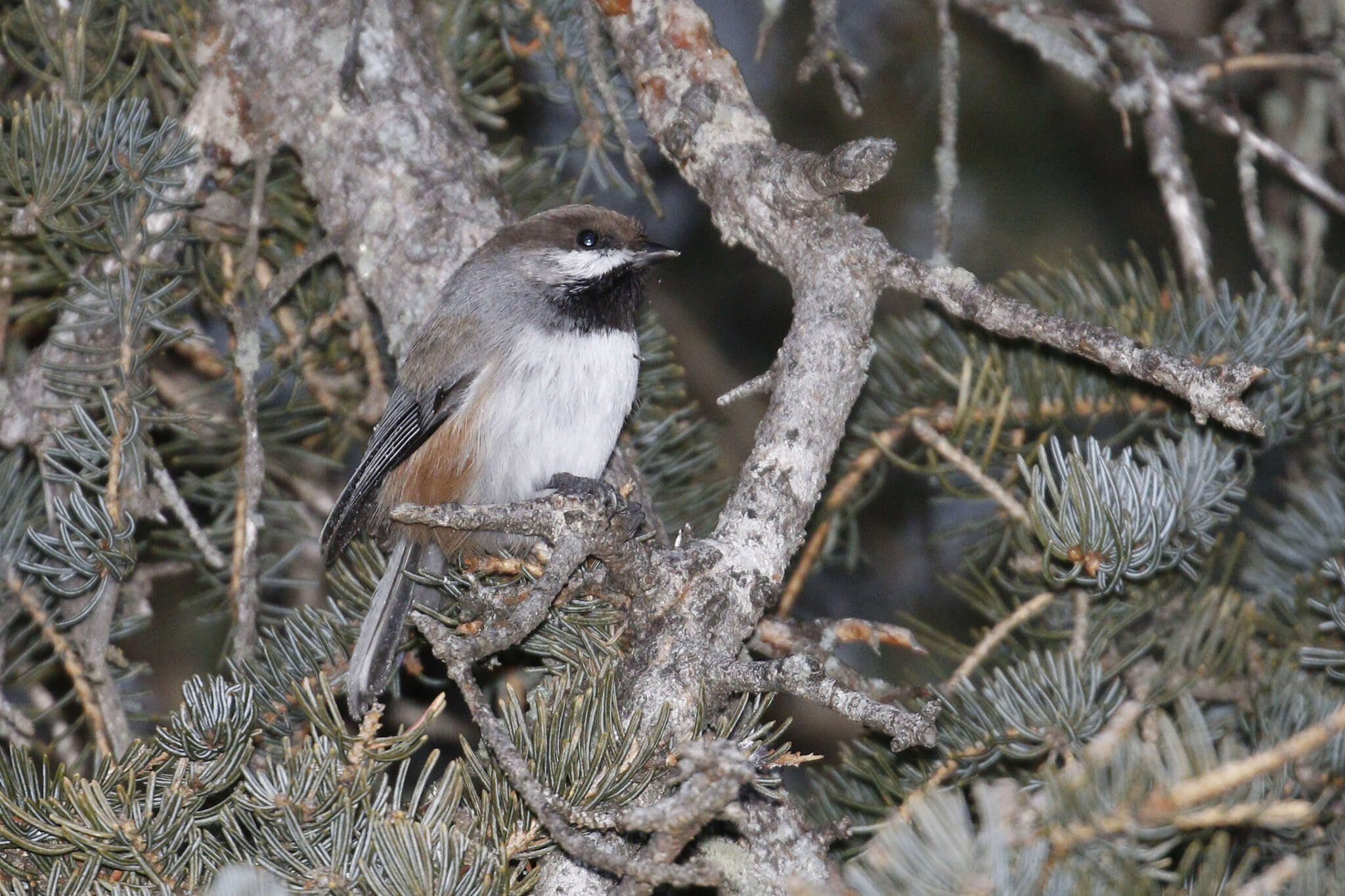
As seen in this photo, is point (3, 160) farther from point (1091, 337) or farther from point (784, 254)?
point (1091, 337)

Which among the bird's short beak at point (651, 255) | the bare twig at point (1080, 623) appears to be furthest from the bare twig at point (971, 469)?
the bird's short beak at point (651, 255)

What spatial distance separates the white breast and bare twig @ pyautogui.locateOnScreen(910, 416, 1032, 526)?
0.81 m

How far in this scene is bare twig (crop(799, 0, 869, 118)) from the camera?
2709mm

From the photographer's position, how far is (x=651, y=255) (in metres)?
3.26

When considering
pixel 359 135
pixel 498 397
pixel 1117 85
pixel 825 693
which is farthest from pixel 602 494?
pixel 1117 85

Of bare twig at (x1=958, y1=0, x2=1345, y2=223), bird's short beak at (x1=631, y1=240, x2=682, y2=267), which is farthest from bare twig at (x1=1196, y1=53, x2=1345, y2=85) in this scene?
bird's short beak at (x1=631, y1=240, x2=682, y2=267)

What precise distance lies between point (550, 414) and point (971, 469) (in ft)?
3.67

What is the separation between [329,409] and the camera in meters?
3.27

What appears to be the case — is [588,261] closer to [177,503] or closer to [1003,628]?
[177,503]

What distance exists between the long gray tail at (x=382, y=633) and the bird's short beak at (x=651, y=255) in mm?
1081

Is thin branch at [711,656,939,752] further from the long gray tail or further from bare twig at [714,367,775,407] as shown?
the long gray tail

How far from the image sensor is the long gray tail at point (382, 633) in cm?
238

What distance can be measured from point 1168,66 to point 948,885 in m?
2.73

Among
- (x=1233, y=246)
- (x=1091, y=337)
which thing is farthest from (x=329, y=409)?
(x=1233, y=246)
